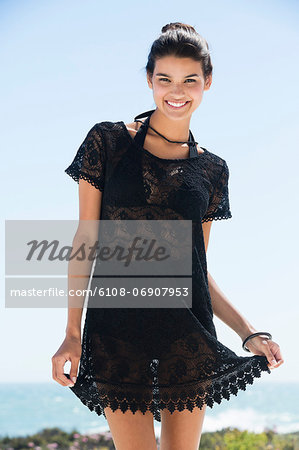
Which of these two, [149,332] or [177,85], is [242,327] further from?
[177,85]

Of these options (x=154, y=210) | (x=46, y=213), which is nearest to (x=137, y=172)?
(x=154, y=210)

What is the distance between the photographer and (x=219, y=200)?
2416mm

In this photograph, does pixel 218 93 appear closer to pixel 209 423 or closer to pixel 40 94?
pixel 40 94

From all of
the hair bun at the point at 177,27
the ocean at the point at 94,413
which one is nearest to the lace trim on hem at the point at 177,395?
the hair bun at the point at 177,27

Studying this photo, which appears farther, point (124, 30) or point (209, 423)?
point (209, 423)

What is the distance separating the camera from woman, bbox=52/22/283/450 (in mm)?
1930

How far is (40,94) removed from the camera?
1825 centimetres

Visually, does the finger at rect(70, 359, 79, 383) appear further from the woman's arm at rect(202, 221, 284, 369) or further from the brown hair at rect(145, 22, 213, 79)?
the brown hair at rect(145, 22, 213, 79)

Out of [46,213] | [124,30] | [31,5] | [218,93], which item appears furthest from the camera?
[46,213]

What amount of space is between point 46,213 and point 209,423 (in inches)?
379

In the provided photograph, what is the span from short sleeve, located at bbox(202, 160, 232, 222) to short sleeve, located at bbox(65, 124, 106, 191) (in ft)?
1.58

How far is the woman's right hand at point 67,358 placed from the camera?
1819 mm

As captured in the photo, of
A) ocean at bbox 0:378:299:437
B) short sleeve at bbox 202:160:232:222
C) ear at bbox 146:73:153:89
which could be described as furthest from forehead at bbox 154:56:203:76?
ocean at bbox 0:378:299:437

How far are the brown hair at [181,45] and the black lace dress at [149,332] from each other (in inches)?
12.0
